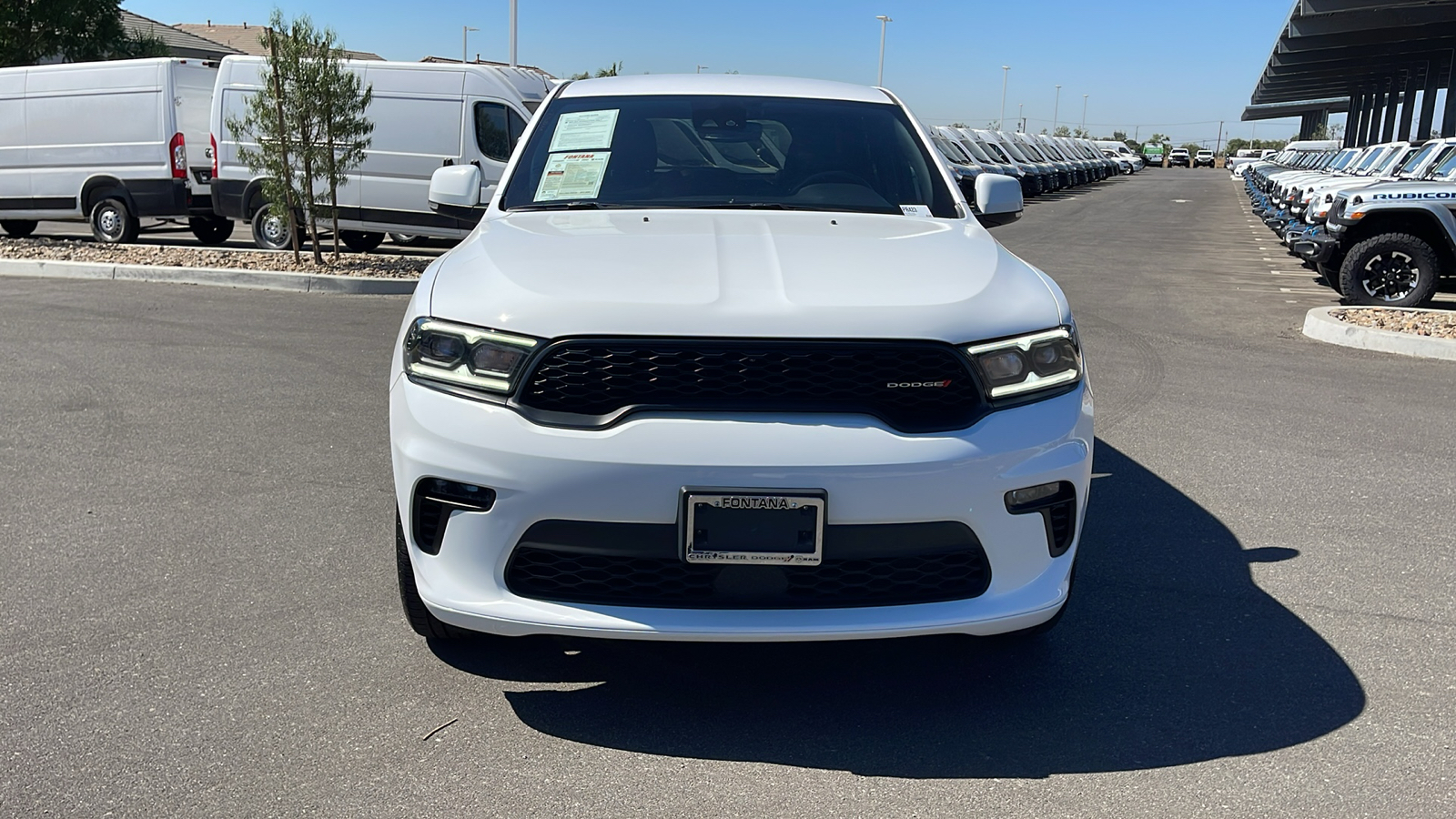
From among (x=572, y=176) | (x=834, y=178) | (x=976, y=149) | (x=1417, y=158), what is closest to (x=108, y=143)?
(x=572, y=176)

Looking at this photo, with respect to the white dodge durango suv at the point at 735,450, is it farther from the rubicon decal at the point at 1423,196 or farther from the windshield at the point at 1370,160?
the windshield at the point at 1370,160

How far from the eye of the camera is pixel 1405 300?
37.7 feet

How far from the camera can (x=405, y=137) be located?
1429 cm

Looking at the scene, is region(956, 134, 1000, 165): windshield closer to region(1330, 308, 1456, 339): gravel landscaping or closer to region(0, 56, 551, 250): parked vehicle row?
region(0, 56, 551, 250): parked vehicle row

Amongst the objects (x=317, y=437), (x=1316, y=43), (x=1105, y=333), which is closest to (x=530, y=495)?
(x=317, y=437)

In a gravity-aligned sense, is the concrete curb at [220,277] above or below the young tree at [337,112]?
below

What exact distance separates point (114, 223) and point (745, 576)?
15226mm

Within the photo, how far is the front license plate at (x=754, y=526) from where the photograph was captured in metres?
2.69

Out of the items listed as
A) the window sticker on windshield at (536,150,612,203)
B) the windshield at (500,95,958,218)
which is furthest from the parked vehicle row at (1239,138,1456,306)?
the window sticker on windshield at (536,150,612,203)

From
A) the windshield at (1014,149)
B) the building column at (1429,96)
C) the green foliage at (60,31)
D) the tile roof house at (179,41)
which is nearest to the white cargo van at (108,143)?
the green foliage at (60,31)

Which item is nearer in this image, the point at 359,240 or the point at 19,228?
the point at 359,240

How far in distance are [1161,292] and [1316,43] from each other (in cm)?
2878

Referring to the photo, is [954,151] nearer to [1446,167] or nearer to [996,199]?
[1446,167]

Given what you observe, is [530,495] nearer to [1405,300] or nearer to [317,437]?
[317,437]
